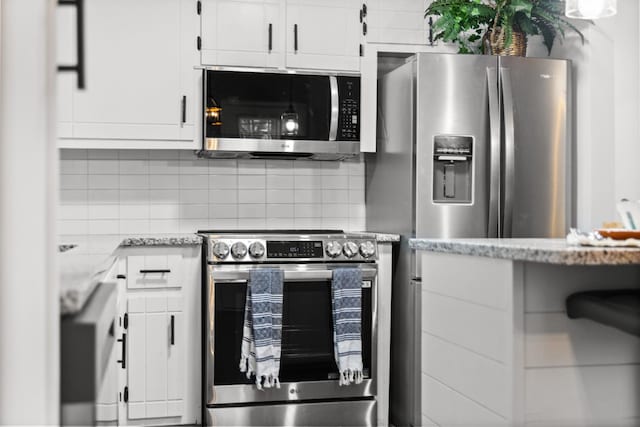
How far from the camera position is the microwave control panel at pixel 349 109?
12.8 ft

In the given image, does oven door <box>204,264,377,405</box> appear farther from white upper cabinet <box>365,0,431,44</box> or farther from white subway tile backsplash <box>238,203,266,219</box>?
white upper cabinet <box>365,0,431,44</box>

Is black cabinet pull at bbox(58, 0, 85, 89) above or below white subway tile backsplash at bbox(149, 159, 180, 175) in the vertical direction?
Result: above

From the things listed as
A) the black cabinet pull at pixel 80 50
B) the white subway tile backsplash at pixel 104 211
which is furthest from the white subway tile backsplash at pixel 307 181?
the black cabinet pull at pixel 80 50

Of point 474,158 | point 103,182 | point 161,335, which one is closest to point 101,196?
point 103,182

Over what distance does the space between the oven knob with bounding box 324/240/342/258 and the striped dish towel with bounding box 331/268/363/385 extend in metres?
0.08

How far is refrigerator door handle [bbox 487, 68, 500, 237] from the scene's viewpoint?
3625 mm

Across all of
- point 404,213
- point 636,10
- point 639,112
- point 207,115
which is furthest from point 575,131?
point 207,115

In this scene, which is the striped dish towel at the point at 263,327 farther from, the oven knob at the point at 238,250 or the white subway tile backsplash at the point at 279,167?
the white subway tile backsplash at the point at 279,167

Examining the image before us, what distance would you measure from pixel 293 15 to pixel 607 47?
158 centimetres

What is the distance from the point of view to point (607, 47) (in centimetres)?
374

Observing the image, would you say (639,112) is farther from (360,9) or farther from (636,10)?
(360,9)

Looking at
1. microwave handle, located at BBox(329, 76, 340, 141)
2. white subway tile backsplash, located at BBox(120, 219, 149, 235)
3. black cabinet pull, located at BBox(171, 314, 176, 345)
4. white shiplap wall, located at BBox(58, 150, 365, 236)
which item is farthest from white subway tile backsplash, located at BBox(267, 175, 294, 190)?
black cabinet pull, located at BBox(171, 314, 176, 345)

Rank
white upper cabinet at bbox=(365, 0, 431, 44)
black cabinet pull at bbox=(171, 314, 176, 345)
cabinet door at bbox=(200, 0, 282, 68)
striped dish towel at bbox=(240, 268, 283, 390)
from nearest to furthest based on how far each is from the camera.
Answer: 1. striped dish towel at bbox=(240, 268, 283, 390)
2. black cabinet pull at bbox=(171, 314, 176, 345)
3. cabinet door at bbox=(200, 0, 282, 68)
4. white upper cabinet at bbox=(365, 0, 431, 44)

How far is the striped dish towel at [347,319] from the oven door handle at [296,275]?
2.2 inches
